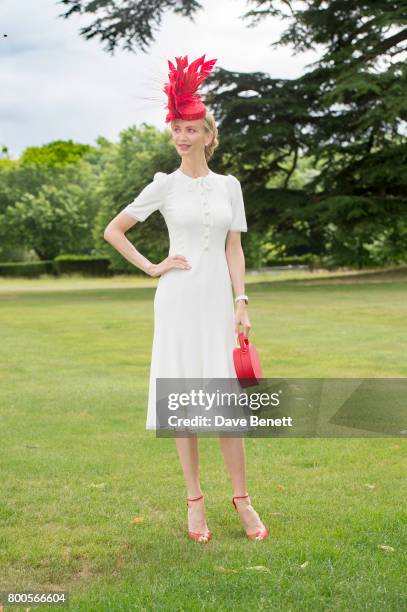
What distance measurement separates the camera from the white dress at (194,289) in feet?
14.7

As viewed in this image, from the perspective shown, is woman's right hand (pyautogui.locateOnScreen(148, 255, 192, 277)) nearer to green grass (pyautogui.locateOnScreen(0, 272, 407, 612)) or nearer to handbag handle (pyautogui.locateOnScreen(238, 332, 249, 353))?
handbag handle (pyautogui.locateOnScreen(238, 332, 249, 353))

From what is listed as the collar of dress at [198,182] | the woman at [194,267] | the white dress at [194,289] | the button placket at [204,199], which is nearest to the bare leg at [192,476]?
the woman at [194,267]

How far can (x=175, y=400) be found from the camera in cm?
449

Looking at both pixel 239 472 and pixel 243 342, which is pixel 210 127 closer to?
pixel 243 342

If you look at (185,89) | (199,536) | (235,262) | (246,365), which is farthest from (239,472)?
(185,89)

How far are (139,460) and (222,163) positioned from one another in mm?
29004

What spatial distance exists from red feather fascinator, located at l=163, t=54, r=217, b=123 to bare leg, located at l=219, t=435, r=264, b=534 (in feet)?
5.61

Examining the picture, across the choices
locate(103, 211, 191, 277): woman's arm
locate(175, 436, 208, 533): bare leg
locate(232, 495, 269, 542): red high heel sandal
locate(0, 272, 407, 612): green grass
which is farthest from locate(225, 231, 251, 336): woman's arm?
locate(0, 272, 407, 612): green grass

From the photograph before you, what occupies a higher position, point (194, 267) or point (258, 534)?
point (194, 267)

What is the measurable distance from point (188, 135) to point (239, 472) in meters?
1.80

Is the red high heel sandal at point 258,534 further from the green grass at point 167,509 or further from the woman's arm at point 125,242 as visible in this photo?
the woman's arm at point 125,242

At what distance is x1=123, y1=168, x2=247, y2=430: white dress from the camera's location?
4.48 m

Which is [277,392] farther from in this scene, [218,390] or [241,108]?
[241,108]

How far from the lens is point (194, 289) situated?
4484 mm
